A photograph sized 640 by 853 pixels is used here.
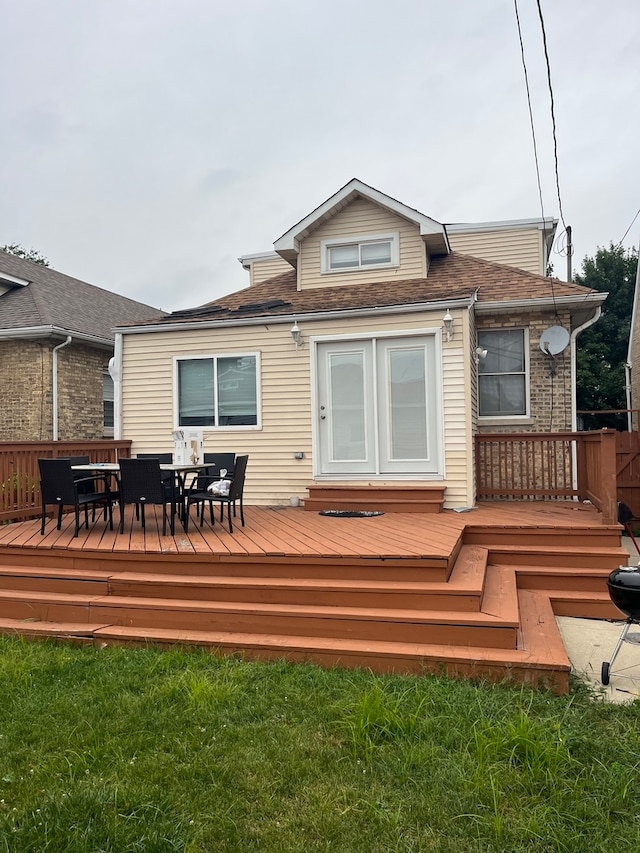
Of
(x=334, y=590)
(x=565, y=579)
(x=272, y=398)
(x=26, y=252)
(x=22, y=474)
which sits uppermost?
(x=26, y=252)

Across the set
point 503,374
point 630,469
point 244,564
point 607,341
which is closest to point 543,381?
point 503,374

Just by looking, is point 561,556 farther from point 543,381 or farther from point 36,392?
point 36,392

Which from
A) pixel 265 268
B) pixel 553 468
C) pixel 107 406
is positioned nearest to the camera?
pixel 553 468

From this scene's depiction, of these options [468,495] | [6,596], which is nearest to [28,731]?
[6,596]

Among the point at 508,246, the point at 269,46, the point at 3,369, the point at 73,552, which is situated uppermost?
the point at 269,46

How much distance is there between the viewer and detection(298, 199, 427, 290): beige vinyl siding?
969 cm

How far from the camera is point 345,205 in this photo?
32.7ft

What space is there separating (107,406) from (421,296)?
794 cm

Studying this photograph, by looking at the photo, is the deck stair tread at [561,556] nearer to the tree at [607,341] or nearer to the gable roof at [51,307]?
the gable roof at [51,307]

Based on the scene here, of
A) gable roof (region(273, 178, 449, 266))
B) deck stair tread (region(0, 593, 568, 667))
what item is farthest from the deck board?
gable roof (region(273, 178, 449, 266))

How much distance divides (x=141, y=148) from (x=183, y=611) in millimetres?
14330

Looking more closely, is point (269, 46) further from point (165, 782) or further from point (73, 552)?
point (165, 782)

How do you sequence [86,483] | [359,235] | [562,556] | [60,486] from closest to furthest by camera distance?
[60,486], [562,556], [86,483], [359,235]

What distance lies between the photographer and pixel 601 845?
2.25 meters
